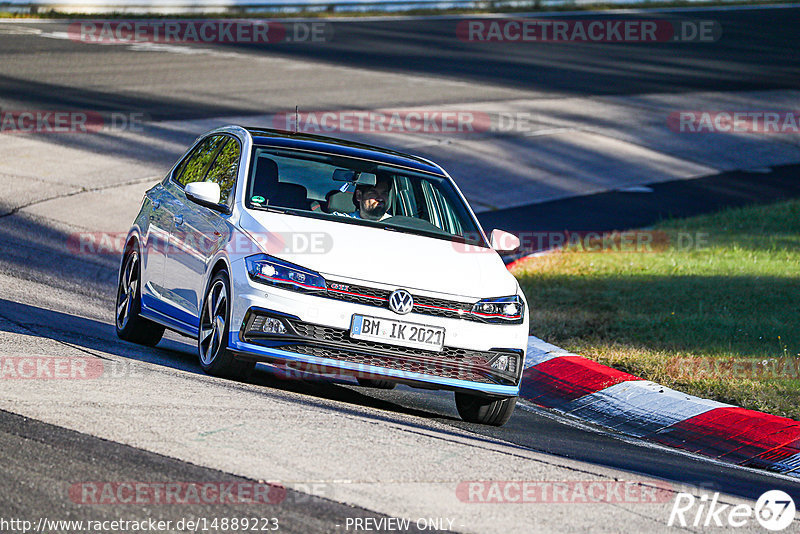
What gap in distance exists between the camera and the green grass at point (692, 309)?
9406 millimetres

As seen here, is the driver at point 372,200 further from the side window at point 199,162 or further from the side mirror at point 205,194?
the side window at point 199,162

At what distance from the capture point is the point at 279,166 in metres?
8.76

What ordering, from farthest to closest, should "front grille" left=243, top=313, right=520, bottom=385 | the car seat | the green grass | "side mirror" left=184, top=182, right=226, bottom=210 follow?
the green grass, the car seat, "side mirror" left=184, top=182, right=226, bottom=210, "front grille" left=243, top=313, right=520, bottom=385

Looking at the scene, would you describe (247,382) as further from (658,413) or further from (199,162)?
(658,413)

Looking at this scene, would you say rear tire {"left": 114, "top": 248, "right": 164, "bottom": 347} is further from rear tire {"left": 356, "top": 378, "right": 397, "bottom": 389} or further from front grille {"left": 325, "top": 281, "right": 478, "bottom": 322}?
front grille {"left": 325, "top": 281, "right": 478, "bottom": 322}

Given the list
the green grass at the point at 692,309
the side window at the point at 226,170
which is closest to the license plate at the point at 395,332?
the side window at the point at 226,170

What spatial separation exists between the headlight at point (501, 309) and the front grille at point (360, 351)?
0.26 m

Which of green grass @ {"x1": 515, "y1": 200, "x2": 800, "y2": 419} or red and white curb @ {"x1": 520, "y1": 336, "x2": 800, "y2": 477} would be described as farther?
green grass @ {"x1": 515, "y1": 200, "x2": 800, "y2": 419}

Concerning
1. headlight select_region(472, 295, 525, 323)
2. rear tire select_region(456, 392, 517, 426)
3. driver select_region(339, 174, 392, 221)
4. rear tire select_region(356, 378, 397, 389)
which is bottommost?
rear tire select_region(356, 378, 397, 389)

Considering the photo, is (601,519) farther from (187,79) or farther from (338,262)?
(187,79)

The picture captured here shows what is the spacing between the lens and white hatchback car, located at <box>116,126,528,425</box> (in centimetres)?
743

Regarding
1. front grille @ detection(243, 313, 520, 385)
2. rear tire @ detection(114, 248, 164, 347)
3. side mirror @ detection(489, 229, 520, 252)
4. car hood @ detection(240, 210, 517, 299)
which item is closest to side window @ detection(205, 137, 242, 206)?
car hood @ detection(240, 210, 517, 299)

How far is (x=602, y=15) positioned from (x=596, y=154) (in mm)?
21474

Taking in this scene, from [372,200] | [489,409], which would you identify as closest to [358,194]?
[372,200]
